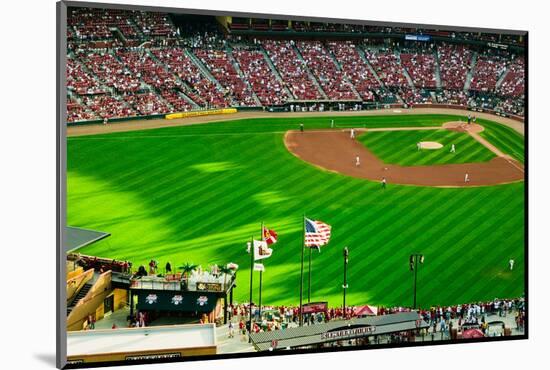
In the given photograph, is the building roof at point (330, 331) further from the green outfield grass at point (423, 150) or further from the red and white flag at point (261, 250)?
the green outfield grass at point (423, 150)

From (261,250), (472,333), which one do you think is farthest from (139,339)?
(472,333)

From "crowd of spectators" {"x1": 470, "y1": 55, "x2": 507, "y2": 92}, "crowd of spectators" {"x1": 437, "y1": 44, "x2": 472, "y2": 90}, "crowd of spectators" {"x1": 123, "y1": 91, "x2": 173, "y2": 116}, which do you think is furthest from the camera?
"crowd of spectators" {"x1": 123, "y1": 91, "x2": 173, "y2": 116}

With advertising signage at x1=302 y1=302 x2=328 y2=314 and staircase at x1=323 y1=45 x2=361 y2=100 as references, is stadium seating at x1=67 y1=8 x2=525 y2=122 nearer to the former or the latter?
staircase at x1=323 y1=45 x2=361 y2=100

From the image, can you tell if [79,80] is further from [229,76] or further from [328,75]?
[328,75]

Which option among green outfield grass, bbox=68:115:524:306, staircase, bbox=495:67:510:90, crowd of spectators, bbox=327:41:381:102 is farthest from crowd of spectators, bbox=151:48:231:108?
staircase, bbox=495:67:510:90

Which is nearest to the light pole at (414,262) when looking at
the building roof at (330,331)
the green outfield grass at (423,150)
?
the building roof at (330,331)
